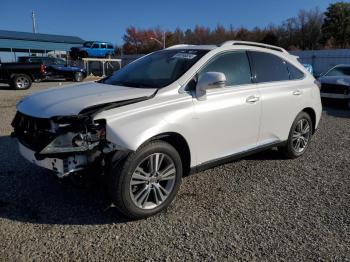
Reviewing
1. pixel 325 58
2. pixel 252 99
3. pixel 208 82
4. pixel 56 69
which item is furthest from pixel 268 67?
pixel 325 58

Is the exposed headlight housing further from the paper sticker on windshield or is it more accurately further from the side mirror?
the paper sticker on windshield

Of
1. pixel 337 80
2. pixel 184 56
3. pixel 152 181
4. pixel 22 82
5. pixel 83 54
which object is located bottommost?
pixel 22 82

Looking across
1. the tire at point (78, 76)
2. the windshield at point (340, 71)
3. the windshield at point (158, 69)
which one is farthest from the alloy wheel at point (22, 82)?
the windshield at point (158, 69)

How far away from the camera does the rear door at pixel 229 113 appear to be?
13.2 ft

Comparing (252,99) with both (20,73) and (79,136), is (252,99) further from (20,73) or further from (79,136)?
(20,73)

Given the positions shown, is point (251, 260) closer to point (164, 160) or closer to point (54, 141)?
point (164, 160)

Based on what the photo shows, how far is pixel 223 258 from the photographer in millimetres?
3031

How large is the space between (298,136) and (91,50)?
31.7 meters

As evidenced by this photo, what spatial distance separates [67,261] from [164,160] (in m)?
1.33

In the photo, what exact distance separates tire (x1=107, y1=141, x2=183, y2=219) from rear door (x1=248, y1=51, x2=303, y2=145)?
5.29ft

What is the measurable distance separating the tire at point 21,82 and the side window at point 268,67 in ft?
Result: 50.7

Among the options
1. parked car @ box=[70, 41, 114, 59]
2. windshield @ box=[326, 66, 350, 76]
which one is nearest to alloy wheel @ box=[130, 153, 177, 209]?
windshield @ box=[326, 66, 350, 76]

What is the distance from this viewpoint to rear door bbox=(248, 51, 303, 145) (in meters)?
4.83

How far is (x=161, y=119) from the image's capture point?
358 centimetres
